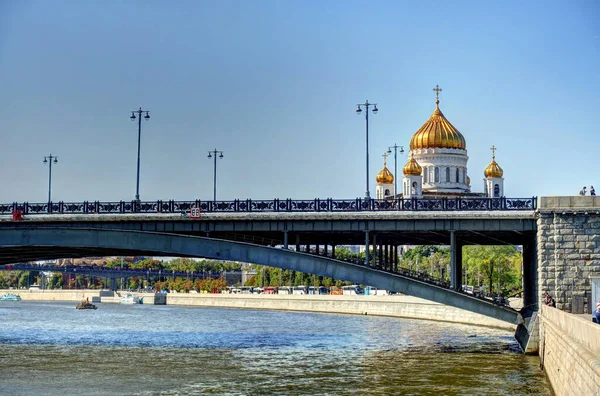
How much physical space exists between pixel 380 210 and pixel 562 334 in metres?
20.8

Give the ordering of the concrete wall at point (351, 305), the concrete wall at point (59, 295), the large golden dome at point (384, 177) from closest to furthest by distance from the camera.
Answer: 1. the concrete wall at point (351, 305)
2. the large golden dome at point (384, 177)
3. the concrete wall at point (59, 295)

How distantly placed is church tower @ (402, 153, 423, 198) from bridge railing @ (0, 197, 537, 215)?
52.4 metres

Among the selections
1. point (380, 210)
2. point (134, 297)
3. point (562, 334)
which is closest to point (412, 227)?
point (380, 210)

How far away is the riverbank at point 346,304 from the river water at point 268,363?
9751mm

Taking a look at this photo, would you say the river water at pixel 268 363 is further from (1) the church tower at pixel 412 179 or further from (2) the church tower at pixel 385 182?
(2) the church tower at pixel 385 182

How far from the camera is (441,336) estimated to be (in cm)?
6138

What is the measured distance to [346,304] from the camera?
10625cm

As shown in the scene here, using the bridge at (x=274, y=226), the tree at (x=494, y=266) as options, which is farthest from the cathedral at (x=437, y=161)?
the bridge at (x=274, y=226)

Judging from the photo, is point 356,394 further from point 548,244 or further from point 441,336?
point 441,336

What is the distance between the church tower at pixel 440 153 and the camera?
104m

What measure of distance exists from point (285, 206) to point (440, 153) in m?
57.7

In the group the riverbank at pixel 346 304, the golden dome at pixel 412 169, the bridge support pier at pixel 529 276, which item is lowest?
the riverbank at pixel 346 304

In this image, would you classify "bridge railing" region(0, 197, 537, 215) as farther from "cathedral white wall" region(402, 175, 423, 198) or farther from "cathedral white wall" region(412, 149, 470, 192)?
"cathedral white wall" region(412, 149, 470, 192)

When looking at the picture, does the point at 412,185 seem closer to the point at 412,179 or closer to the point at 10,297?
Result: the point at 412,179
